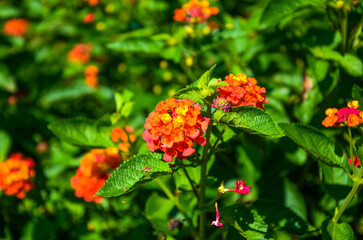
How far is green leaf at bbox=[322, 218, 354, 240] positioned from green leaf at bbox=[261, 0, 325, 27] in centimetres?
102

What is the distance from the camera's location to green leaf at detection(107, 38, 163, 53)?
2076mm

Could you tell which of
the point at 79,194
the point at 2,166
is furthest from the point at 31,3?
the point at 79,194

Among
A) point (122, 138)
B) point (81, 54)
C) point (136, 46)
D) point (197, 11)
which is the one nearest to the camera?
point (122, 138)

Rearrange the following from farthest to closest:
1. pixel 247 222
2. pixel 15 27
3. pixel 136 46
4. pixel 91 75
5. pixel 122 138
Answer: pixel 15 27 < pixel 91 75 < pixel 136 46 < pixel 122 138 < pixel 247 222

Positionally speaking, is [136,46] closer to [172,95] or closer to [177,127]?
[172,95]

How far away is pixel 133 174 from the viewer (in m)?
1.23

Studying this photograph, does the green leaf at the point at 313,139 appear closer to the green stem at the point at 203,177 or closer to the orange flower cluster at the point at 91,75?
the green stem at the point at 203,177

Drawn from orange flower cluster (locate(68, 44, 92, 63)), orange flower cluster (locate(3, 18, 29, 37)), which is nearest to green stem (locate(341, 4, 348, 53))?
orange flower cluster (locate(68, 44, 92, 63))

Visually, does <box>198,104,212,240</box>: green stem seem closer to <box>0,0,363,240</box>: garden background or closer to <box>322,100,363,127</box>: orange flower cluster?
<box>0,0,363,240</box>: garden background

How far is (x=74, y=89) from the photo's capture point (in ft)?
10.2

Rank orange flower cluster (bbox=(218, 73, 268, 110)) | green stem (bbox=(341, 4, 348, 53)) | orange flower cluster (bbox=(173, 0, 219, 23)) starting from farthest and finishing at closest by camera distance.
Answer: orange flower cluster (bbox=(173, 0, 219, 23))
green stem (bbox=(341, 4, 348, 53))
orange flower cluster (bbox=(218, 73, 268, 110))

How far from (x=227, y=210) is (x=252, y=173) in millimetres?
684

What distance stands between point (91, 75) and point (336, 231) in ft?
8.20

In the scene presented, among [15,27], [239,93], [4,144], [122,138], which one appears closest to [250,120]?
[239,93]
